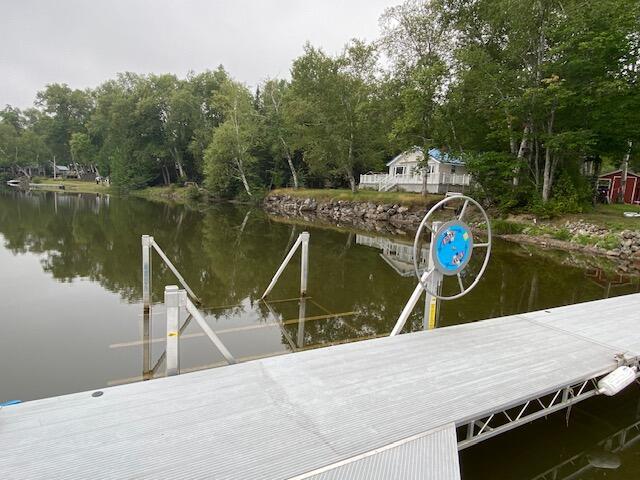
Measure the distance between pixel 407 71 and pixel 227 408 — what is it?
2838 cm

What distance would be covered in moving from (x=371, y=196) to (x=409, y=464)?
29.6 m

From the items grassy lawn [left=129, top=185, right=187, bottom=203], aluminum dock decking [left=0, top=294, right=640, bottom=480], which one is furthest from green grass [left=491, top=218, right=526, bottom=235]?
grassy lawn [left=129, top=185, right=187, bottom=203]

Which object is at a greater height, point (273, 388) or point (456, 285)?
point (273, 388)

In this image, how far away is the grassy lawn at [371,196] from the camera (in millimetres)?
28453

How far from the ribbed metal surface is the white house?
2706 cm

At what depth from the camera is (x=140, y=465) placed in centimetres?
249

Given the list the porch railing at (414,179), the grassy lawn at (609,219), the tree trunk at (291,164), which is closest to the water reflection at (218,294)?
the grassy lawn at (609,219)

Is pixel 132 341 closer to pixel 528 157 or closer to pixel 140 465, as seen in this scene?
pixel 140 465

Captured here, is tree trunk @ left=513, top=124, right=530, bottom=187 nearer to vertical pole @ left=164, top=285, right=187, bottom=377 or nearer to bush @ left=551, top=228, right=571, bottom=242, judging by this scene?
bush @ left=551, top=228, right=571, bottom=242

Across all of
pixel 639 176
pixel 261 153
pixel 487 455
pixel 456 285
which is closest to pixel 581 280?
pixel 456 285

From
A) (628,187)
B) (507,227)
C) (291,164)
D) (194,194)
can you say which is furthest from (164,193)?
(628,187)

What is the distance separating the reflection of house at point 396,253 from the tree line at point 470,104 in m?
9.33

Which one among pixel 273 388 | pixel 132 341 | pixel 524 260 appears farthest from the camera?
pixel 524 260

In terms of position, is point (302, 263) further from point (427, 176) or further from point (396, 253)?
point (427, 176)
